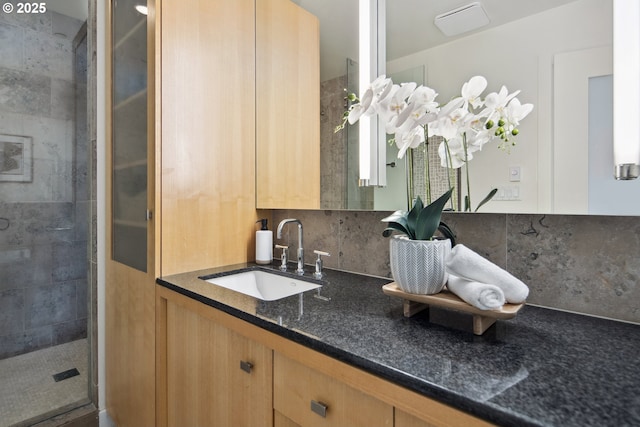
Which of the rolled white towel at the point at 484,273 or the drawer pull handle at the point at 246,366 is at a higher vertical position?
the rolled white towel at the point at 484,273

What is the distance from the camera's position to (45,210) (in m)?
1.85

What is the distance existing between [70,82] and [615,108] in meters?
2.33

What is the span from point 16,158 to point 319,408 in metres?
1.99

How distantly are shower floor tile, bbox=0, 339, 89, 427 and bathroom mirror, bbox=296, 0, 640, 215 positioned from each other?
1868mm

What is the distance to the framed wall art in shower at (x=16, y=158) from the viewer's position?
67.5 inches

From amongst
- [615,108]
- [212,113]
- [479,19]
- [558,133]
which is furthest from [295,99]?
[615,108]

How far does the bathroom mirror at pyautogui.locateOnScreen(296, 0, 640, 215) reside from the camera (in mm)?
849

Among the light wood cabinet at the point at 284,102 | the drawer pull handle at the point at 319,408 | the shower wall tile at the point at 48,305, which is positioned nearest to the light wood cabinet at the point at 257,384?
the drawer pull handle at the point at 319,408

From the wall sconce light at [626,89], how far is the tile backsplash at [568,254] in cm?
14

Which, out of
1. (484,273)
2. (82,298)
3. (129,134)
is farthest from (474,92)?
(82,298)

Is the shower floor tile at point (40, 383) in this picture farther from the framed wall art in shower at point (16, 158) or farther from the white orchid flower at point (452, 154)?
the white orchid flower at point (452, 154)

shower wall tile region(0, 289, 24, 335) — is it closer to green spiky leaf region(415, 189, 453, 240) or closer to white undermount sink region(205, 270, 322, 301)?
white undermount sink region(205, 270, 322, 301)

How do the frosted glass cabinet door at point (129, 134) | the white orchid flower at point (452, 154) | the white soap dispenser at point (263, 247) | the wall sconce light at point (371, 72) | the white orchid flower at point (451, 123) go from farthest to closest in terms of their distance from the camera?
the white soap dispenser at point (263, 247), the frosted glass cabinet door at point (129, 134), the wall sconce light at point (371, 72), the white orchid flower at point (452, 154), the white orchid flower at point (451, 123)

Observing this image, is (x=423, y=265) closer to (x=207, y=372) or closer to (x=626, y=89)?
(x=626, y=89)
